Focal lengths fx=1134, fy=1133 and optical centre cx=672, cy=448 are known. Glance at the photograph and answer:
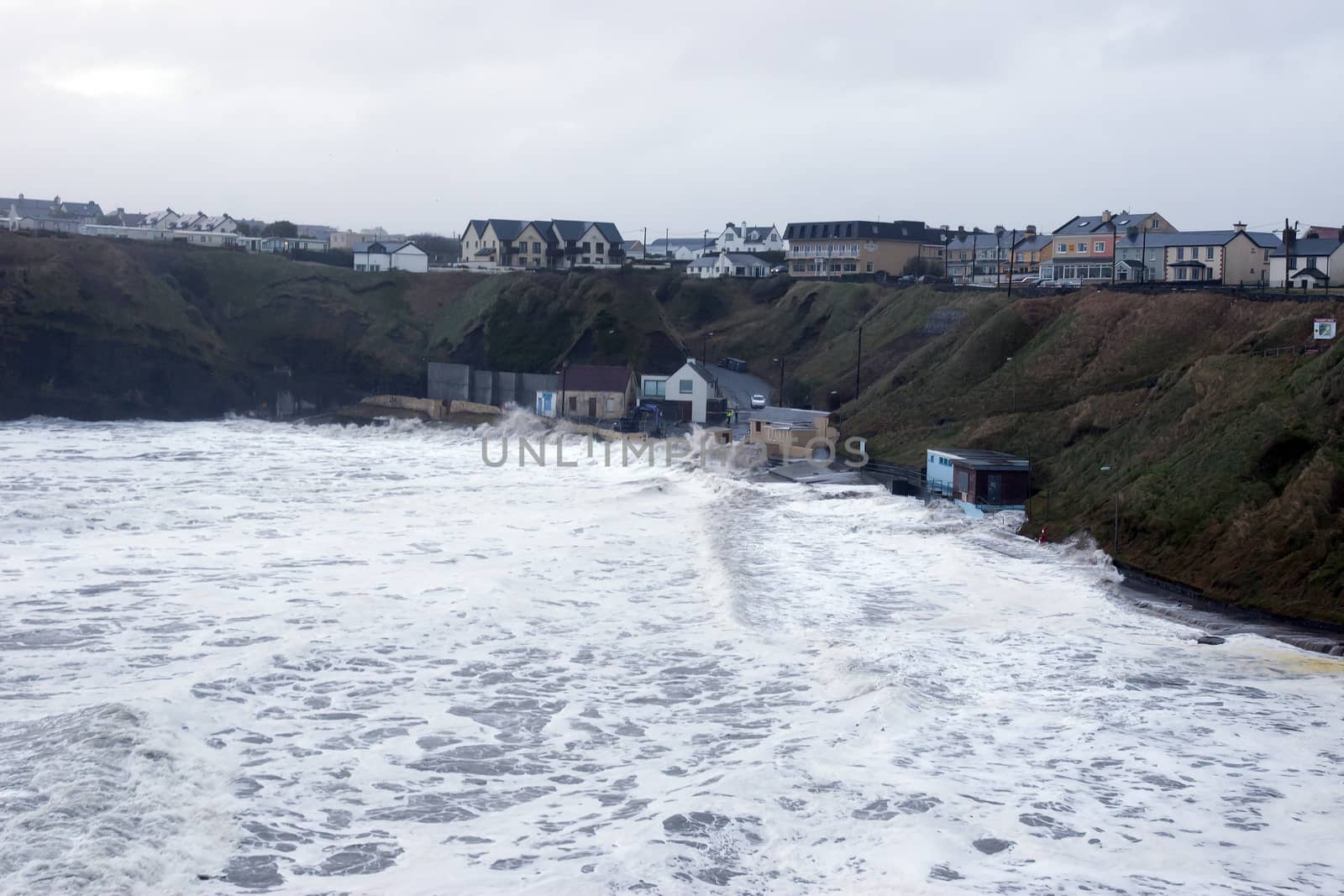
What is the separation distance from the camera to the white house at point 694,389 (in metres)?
45.9

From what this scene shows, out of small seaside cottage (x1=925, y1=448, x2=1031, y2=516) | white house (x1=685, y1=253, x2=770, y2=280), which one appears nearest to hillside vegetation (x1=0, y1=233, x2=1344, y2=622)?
small seaside cottage (x1=925, y1=448, x2=1031, y2=516)

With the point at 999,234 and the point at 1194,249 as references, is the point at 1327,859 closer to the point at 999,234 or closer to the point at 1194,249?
the point at 1194,249

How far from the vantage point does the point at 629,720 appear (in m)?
14.0

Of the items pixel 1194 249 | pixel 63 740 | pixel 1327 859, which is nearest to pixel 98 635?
pixel 63 740

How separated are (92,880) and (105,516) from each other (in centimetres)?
1892

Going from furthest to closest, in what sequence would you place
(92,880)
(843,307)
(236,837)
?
(843,307)
(236,837)
(92,880)

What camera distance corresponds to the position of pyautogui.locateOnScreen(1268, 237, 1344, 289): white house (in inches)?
1673

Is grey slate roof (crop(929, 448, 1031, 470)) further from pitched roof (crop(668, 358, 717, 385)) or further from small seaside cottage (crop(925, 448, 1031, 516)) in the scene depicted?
pitched roof (crop(668, 358, 717, 385))

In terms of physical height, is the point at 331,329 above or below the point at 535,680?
above

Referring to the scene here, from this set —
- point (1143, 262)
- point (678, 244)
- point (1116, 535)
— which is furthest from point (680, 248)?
point (1116, 535)

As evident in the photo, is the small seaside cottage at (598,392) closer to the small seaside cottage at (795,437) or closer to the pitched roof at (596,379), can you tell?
the pitched roof at (596,379)

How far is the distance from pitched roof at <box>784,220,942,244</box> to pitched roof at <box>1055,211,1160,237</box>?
1513 centimetres

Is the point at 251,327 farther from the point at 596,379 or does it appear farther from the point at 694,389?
the point at 694,389

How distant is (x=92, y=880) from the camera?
944 centimetres
